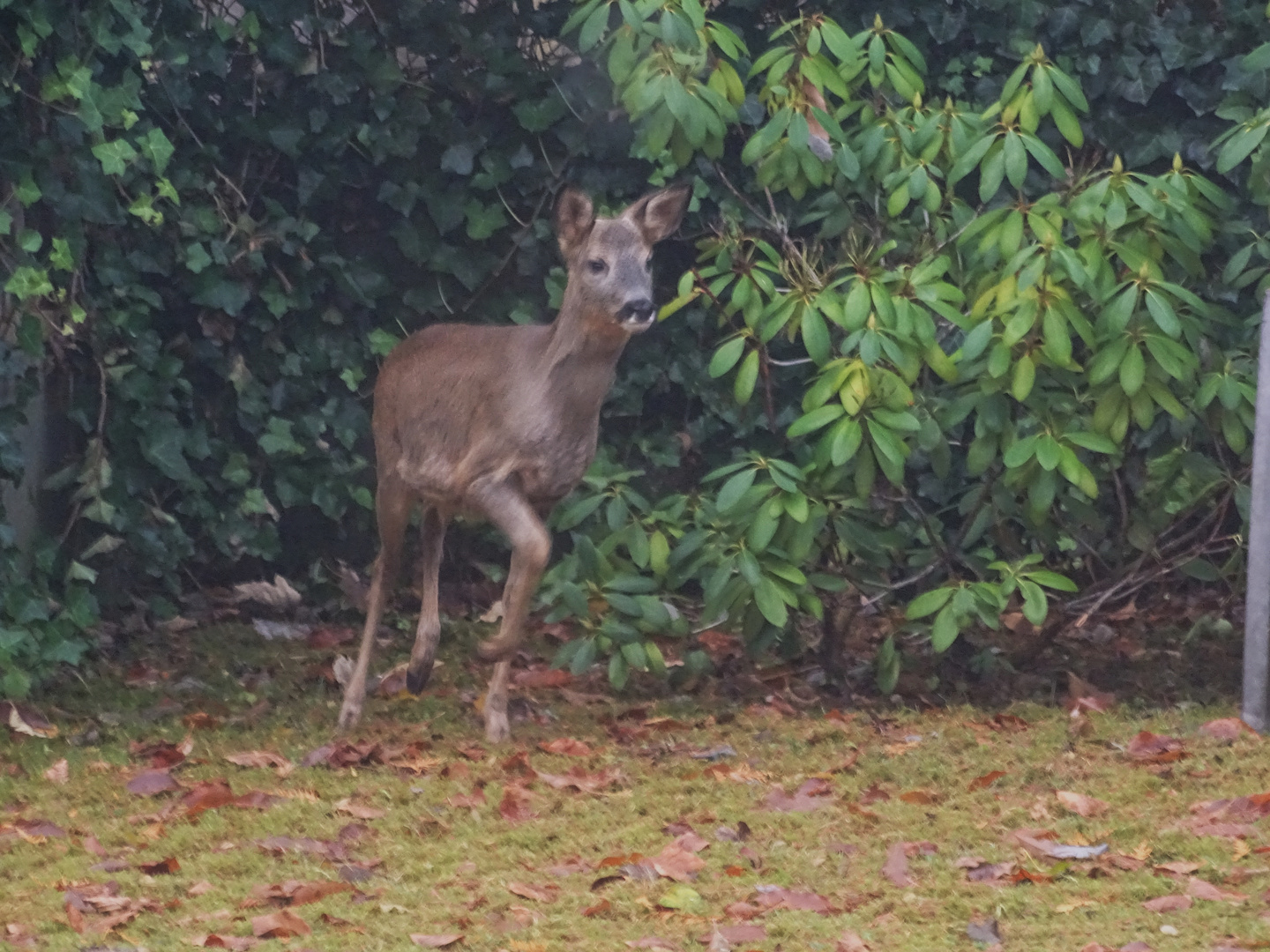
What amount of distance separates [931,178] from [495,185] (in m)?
2.11

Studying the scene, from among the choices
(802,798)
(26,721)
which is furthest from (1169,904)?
(26,721)

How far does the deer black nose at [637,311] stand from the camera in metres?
6.00

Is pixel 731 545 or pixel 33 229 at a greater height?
pixel 33 229

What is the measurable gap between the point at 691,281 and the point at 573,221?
1.52 ft

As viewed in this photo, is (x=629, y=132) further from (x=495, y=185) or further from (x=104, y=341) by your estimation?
(x=104, y=341)

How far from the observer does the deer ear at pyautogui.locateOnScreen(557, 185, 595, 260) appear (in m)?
6.24

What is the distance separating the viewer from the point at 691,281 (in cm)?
625

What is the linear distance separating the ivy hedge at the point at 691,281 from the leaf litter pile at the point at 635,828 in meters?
0.46

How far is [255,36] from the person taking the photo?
7.44 metres

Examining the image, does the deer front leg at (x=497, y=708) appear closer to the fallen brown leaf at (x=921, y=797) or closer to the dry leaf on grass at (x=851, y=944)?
the fallen brown leaf at (x=921, y=797)

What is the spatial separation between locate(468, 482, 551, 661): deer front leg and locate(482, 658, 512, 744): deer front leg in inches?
6.6

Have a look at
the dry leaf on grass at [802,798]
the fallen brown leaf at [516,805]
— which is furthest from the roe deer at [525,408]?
the dry leaf on grass at [802,798]

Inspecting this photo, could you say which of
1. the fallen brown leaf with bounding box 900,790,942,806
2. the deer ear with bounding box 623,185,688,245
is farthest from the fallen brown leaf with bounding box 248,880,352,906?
the deer ear with bounding box 623,185,688,245

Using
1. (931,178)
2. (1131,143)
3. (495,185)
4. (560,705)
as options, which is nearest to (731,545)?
(560,705)
